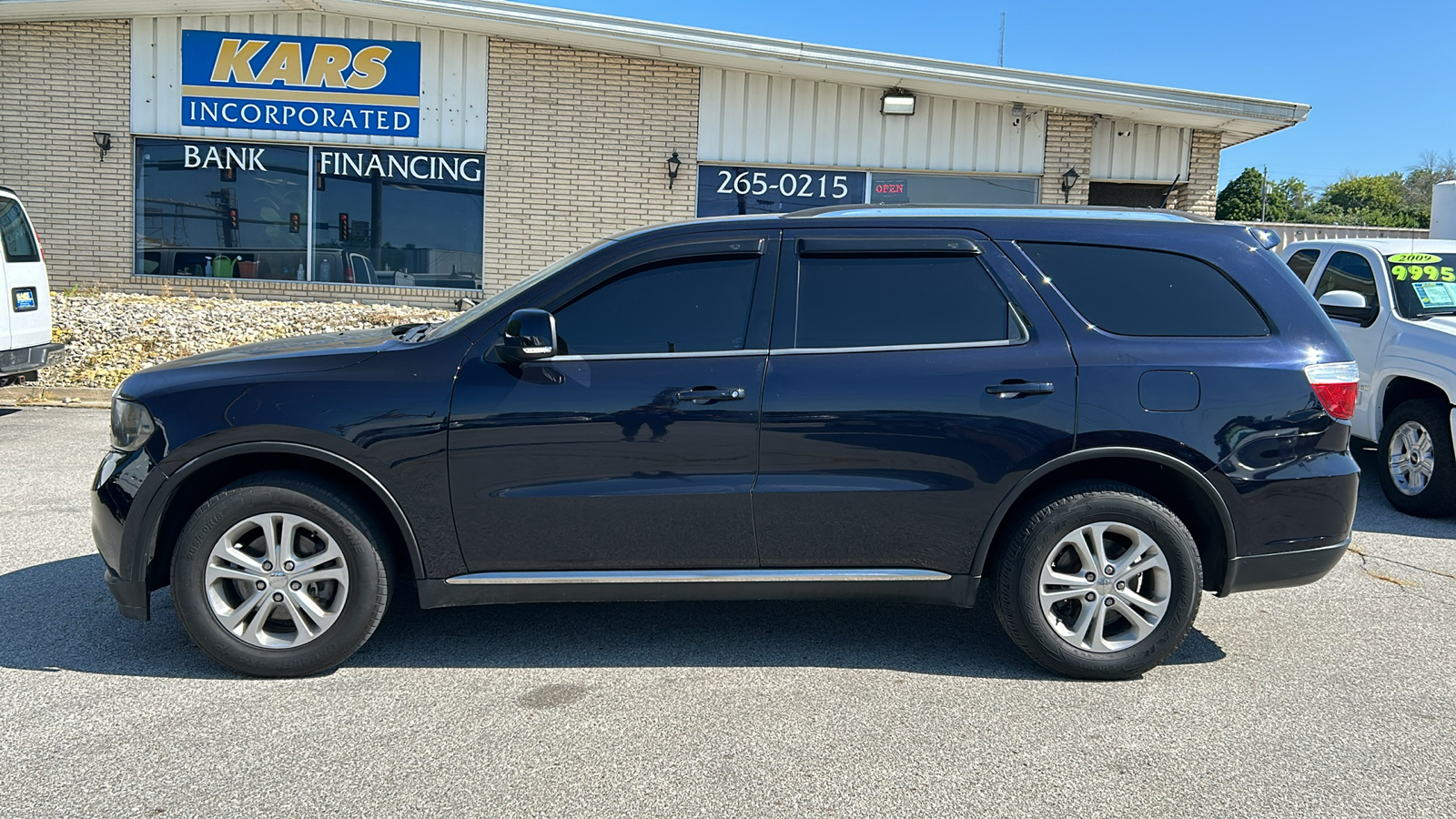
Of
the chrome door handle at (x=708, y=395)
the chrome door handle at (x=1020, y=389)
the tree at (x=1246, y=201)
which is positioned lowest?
the chrome door handle at (x=708, y=395)

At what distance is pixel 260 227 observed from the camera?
1542 cm

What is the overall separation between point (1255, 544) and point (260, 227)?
1449 centimetres

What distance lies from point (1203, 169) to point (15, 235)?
14.9 meters

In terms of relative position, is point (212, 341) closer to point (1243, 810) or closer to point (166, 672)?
point (166, 672)

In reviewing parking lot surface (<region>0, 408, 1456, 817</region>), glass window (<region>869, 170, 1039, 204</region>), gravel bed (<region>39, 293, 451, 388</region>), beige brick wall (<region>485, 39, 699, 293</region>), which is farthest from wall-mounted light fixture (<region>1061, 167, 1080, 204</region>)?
parking lot surface (<region>0, 408, 1456, 817</region>)

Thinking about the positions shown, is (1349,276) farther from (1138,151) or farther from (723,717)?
(1138,151)

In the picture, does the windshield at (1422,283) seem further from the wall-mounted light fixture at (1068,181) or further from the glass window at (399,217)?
the glass window at (399,217)

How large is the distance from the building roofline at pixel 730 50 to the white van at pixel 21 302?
588 cm

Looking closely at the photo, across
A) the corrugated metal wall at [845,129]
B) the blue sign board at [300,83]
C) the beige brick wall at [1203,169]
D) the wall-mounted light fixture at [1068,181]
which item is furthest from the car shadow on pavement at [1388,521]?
the blue sign board at [300,83]

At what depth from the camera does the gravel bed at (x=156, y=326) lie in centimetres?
1159

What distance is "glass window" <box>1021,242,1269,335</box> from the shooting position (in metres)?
4.21

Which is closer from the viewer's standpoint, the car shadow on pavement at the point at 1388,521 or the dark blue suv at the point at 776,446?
the dark blue suv at the point at 776,446

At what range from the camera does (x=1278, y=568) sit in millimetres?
4207

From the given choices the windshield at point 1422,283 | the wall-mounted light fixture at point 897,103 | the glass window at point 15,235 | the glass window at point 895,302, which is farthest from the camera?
the wall-mounted light fixture at point 897,103
